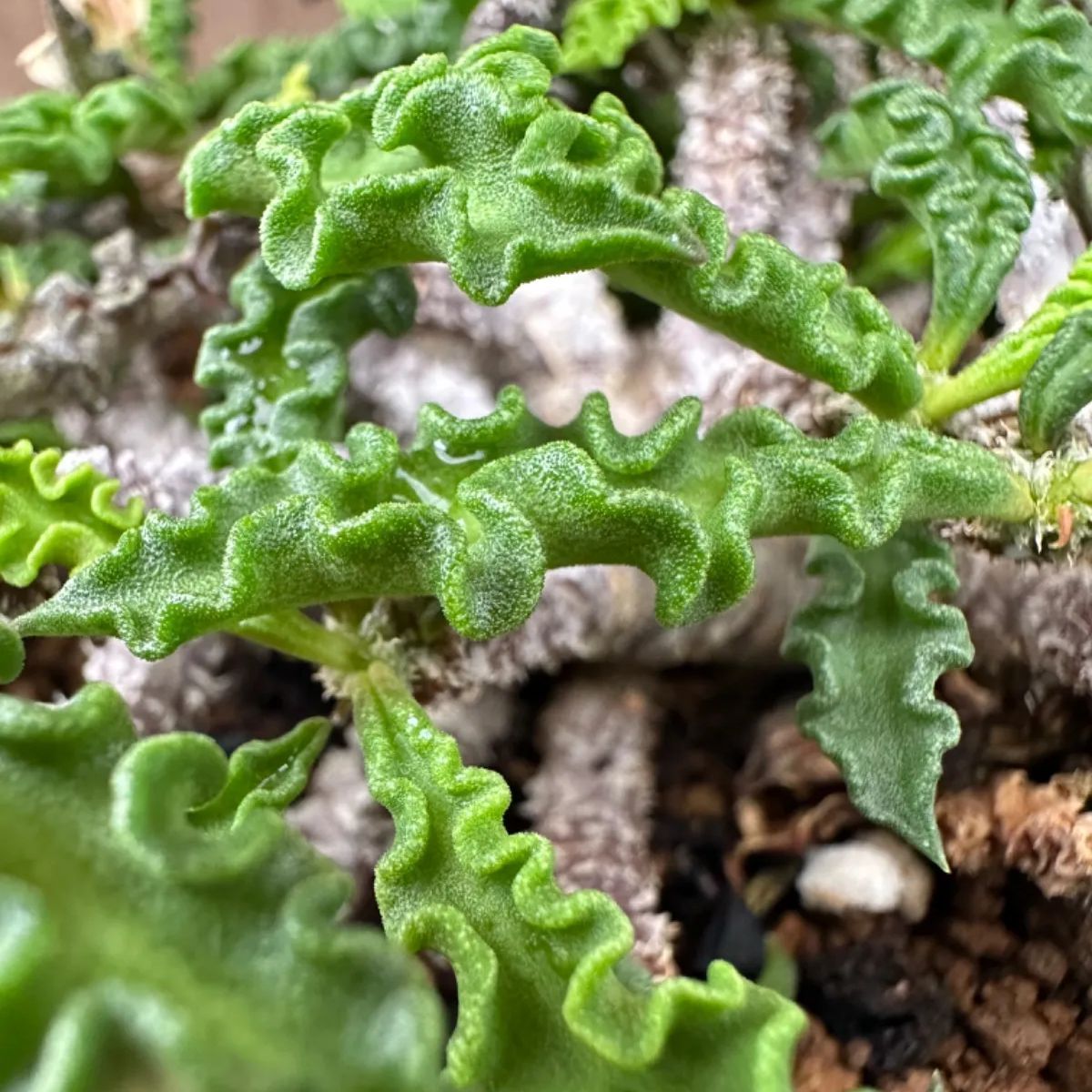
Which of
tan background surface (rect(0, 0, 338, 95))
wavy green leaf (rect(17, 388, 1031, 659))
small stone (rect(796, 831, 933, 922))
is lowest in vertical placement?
small stone (rect(796, 831, 933, 922))

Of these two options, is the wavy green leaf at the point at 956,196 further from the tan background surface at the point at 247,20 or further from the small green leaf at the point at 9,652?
the tan background surface at the point at 247,20

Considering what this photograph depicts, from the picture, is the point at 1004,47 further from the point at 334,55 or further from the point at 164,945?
the point at 164,945

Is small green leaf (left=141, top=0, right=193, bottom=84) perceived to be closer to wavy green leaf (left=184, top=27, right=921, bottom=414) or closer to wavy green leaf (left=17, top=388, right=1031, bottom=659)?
wavy green leaf (left=184, top=27, right=921, bottom=414)

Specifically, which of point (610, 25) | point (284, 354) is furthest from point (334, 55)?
point (284, 354)

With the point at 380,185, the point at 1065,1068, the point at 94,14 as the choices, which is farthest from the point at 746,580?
the point at 94,14

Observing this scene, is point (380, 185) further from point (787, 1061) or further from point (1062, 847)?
point (1062, 847)

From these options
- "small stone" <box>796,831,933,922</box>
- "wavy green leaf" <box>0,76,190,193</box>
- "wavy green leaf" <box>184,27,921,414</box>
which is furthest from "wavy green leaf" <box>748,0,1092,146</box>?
"wavy green leaf" <box>0,76,190,193</box>

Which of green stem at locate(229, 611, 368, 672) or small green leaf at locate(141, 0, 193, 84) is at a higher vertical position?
small green leaf at locate(141, 0, 193, 84)

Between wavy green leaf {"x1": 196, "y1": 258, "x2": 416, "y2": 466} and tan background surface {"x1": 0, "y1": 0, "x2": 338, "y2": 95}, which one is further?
tan background surface {"x1": 0, "y1": 0, "x2": 338, "y2": 95}
